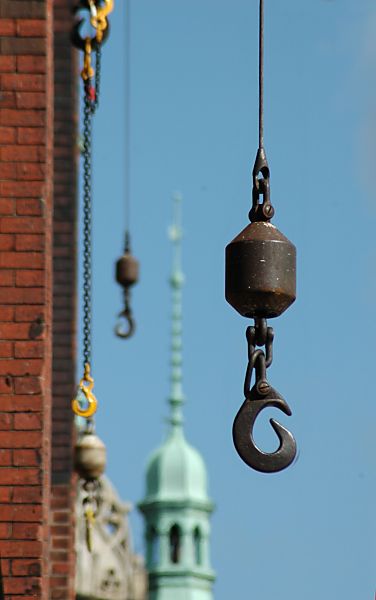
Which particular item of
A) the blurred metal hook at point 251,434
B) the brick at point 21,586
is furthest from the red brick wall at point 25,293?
the blurred metal hook at point 251,434

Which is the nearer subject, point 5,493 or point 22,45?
point 5,493

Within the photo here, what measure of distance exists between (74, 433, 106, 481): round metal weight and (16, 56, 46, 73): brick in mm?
5098

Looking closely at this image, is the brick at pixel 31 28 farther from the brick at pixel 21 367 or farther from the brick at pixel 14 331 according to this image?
the brick at pixel 21 367

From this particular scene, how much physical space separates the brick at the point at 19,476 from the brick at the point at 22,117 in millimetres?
1491

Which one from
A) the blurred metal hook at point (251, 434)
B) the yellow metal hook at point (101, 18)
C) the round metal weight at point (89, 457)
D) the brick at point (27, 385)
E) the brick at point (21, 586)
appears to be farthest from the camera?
the round metal weight at point (89, 457)

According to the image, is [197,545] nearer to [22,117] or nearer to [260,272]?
[22,117]

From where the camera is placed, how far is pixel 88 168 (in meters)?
15.3

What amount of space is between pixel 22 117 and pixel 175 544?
42.5 meters

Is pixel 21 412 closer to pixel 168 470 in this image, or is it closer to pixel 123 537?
pixel 123 537

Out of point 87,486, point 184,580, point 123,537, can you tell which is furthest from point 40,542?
point 184,580

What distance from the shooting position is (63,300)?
17578 millimetres

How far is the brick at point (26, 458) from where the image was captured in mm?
11422

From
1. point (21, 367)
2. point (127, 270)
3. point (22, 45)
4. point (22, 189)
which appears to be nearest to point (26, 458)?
point (21, 367)

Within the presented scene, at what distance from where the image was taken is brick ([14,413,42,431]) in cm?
1144
